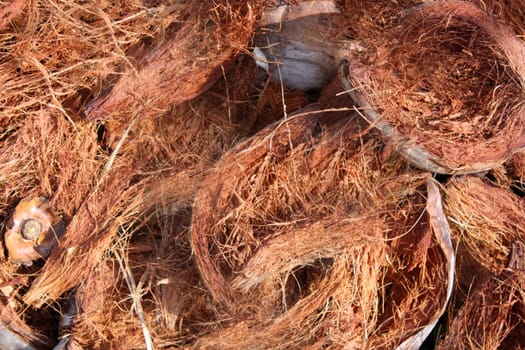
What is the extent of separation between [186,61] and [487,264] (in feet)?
3.84

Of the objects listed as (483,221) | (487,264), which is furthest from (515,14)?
(487,264)

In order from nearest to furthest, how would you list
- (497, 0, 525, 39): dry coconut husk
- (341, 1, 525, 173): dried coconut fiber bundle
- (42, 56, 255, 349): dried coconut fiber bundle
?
(341, 1, 525, 173): dried coconut fiber bundle
(42, 56, 255, 349): dried coconut fiber bundle
(497, 0, 525, 39): dry coconut husk

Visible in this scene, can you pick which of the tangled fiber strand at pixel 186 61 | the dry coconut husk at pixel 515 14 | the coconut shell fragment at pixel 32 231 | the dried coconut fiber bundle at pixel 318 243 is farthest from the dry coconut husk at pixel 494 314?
the coconut shell fragment at pixel 32 231

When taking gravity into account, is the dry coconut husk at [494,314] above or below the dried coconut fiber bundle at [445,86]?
below

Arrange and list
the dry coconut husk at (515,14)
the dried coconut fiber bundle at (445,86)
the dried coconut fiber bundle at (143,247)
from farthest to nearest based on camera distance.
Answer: the dry coconut husk at (515,14), the dried coconut fiber bundle at (143,247), the dried coconut fiber bundle at (445,86)

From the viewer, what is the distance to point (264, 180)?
6.72 ft

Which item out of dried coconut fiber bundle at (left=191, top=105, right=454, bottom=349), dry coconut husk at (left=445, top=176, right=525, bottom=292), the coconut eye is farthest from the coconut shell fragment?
dry coconut husk at (left=445, top=176, right=525, bottom=292)

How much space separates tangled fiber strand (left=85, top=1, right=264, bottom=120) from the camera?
2.04m

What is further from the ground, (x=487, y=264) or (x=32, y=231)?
(x=32, y=231)

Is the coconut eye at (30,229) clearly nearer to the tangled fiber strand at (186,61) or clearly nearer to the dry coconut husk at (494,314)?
the tangled fiber strand at (186,61)

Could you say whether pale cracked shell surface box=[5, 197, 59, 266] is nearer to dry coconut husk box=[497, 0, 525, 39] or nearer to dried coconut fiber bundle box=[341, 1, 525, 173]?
dried coconut fiber bundle box=[341, 1, 525, 173]

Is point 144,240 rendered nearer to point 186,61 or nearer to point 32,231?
point 32,231

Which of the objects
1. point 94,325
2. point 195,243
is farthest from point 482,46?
point 94,325

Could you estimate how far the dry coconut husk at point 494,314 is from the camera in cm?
196
